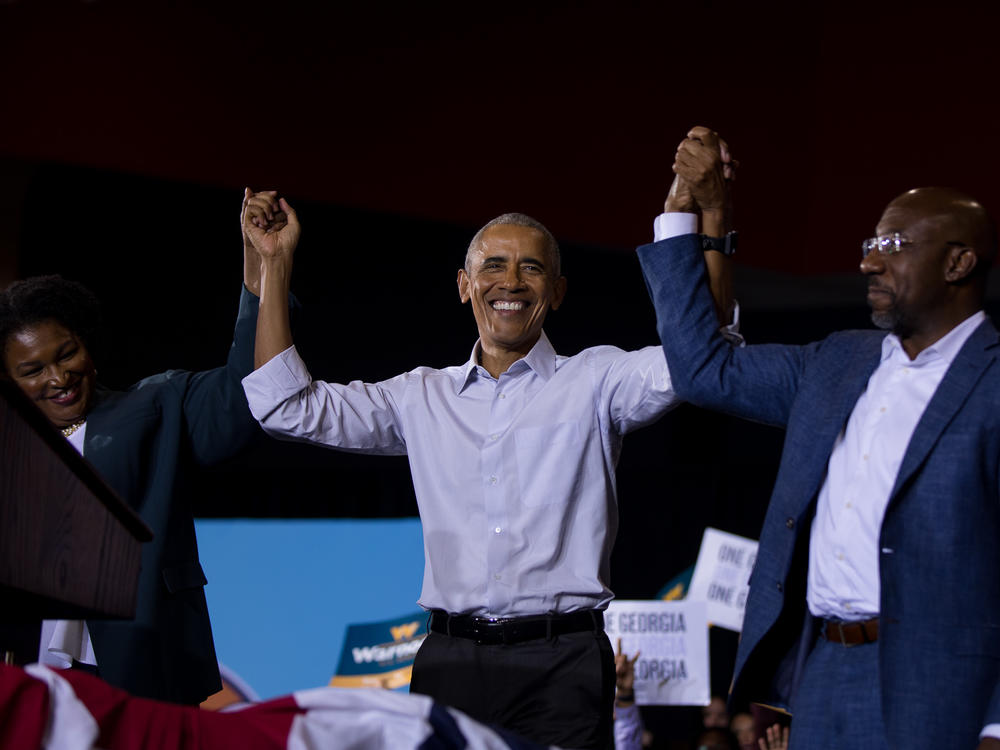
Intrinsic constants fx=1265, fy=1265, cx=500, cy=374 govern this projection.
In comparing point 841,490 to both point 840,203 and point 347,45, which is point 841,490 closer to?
point 347,45

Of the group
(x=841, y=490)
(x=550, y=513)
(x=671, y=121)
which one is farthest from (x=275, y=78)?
(x=841, y=490)

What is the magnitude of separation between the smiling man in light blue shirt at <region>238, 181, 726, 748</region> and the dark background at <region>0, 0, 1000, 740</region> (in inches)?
101

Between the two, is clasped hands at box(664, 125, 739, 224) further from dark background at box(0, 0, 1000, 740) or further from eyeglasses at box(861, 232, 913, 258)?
dark background at box(0, 0, 1000, 740)

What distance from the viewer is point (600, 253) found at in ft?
24.5

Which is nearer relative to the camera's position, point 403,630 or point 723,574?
point 403,630

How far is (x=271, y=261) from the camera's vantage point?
2.74 m

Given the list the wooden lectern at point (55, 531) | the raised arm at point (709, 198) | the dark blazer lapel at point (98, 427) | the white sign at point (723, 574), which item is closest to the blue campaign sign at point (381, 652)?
the white sign at point (723, 574)

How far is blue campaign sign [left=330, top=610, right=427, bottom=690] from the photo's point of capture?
5.98m

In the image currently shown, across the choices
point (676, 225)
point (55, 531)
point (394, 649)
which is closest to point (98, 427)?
point (55, 531)

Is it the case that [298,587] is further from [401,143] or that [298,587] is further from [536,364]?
[536,364]

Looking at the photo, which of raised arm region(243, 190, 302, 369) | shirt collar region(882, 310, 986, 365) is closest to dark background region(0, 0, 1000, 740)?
raised arm region(243, 190, 302, 369)

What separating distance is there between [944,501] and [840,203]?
4.66 m

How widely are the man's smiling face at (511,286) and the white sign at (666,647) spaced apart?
12.1ft

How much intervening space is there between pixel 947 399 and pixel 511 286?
1043mm
